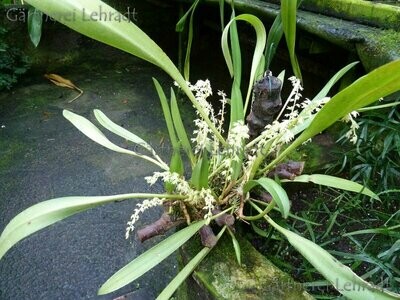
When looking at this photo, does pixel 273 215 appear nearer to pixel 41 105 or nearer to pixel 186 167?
pixel 186 167

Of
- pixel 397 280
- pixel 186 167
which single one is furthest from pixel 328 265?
pixel 186 167

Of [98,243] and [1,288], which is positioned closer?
[1,288]

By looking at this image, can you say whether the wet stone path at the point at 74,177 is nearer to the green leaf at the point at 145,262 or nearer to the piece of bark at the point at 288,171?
the green leaf at the point at 145,262

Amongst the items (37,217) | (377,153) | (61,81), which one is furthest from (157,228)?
(61,81)

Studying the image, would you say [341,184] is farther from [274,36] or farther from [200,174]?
[274,36]

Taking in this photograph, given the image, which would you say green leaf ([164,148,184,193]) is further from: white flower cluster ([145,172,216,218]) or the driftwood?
the driftwood
